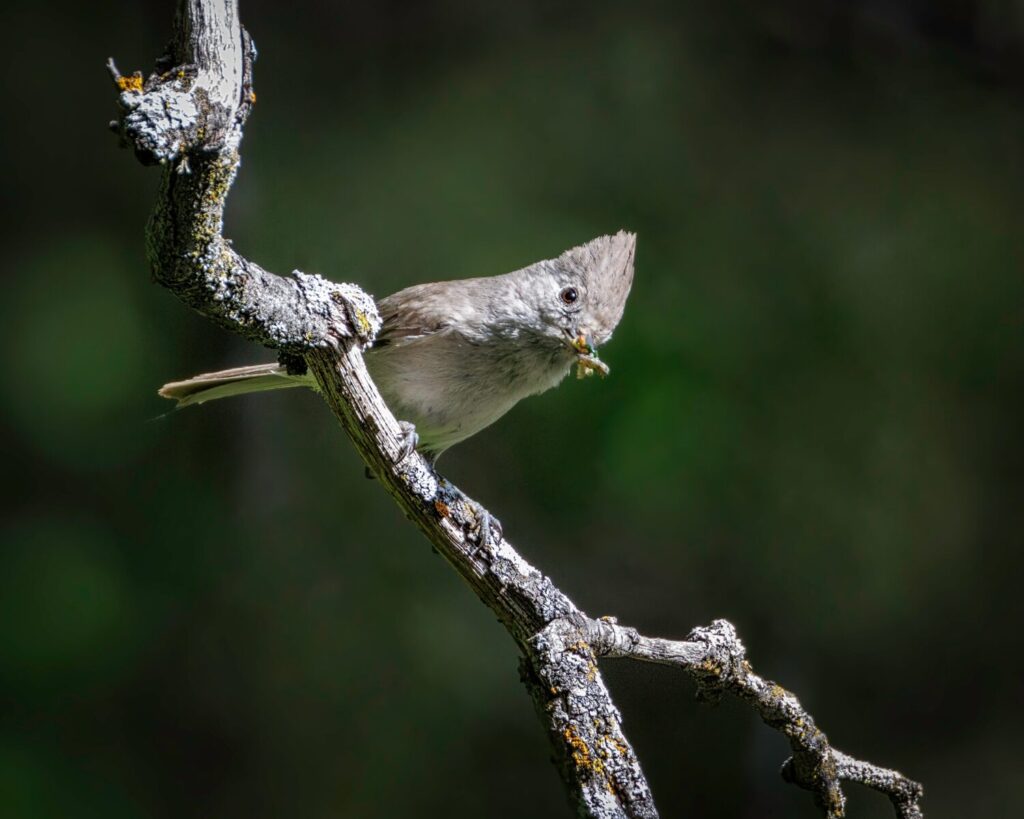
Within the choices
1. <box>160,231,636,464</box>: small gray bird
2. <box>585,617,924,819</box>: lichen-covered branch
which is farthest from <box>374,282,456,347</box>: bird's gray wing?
<box>585,617,924,819</box>: lichen-covered branch

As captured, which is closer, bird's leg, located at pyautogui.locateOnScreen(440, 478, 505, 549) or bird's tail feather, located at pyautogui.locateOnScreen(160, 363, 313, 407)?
bird's leg, located at pyautogui.locateOnScreen(440, 478, 505, 549)

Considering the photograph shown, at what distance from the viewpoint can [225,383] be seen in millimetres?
1335

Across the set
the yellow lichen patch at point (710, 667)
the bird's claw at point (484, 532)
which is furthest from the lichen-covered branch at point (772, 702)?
the bird's claw at point (484, 532)

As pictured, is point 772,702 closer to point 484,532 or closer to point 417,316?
point 484,532

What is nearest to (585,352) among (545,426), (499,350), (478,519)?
(499,350)

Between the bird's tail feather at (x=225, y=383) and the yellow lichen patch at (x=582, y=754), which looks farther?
the bird's tail feather at (x=225, y=383)

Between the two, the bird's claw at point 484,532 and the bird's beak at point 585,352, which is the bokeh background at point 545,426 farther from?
the bird's claw at point 484,532

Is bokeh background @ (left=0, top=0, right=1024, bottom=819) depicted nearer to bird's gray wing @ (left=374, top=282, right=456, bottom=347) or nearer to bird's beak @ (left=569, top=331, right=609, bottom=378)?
bird's gray wing @ (left=374, top=282, right=456, bottom=347)

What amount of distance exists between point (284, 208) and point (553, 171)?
52 cm

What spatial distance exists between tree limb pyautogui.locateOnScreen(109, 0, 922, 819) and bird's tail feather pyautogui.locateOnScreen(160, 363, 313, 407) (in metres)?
0.39

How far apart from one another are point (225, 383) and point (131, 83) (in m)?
0.75

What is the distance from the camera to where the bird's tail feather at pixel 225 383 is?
131 centimetres

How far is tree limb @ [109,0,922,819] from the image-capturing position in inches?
26.0

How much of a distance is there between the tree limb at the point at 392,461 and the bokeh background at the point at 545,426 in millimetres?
757
